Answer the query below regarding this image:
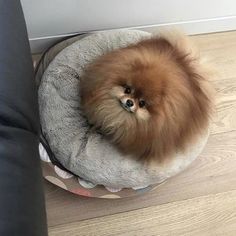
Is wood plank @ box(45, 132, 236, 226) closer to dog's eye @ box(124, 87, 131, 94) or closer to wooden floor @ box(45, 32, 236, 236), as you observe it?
wooden floor @ box(45, 32, 236, 236)

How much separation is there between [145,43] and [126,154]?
0.31 m

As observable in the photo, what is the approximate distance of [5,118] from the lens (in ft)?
2.33

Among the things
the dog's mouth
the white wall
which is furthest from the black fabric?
the white wall

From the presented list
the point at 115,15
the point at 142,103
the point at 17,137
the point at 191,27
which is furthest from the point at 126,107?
the point at 191,27

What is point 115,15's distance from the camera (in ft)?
4.48

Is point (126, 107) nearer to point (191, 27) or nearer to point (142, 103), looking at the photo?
point (142, 103)

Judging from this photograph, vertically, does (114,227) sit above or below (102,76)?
below

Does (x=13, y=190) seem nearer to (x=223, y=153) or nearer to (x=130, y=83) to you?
(x=130, y=83)

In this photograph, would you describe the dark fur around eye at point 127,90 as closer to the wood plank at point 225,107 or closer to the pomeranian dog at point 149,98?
the pomeranian dog at point 149,98

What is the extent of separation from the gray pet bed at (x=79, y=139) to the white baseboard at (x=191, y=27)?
6.9 inches

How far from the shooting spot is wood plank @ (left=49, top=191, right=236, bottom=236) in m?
1.20

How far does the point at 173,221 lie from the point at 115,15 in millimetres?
696

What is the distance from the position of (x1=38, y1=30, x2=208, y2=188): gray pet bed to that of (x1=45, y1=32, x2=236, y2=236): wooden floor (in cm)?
11

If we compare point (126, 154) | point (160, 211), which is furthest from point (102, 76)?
point (160, 211)
